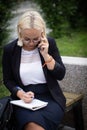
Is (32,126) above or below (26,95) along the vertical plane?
below

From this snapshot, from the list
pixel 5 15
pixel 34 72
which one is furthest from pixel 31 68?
pixel 5 15

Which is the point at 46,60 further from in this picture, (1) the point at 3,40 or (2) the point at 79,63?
(1) the point at 3,40

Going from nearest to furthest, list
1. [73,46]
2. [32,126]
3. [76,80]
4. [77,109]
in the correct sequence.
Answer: [32,126] < [77,109] < [76,80] < [73,46]

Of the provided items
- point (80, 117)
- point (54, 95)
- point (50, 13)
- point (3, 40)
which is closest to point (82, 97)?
point (80, 117)

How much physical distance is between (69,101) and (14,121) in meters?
0.81

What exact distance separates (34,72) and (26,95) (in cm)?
25

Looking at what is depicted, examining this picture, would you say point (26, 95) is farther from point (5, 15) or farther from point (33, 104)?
point (5, 15)

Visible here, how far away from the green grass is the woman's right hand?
323 centimetres

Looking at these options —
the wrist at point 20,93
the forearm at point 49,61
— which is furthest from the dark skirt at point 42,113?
the forearm at point 49,61

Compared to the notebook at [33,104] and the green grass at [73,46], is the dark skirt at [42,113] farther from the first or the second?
the green grass at [73,46]

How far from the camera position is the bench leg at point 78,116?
13.0 ft

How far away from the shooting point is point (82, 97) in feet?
13.3

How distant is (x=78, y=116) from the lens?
399cm

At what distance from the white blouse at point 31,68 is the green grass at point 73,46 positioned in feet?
10.1
